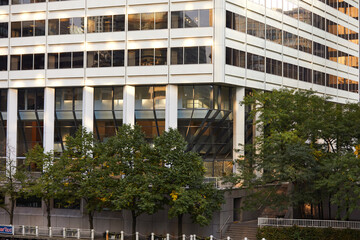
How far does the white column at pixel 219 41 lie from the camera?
187 ft

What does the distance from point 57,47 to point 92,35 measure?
4113 millimetres

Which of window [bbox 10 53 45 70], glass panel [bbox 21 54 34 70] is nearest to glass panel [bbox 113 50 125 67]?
window [bbox 10 53 45 70]

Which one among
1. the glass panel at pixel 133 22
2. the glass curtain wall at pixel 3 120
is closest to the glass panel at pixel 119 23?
the glass panel at pixel 133 22

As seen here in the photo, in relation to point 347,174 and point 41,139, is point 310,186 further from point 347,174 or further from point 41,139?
point 41,139

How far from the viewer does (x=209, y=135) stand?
197 feet

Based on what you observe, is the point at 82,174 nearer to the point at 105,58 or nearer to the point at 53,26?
the point at 105,58

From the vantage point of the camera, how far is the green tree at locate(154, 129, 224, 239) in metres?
48.2

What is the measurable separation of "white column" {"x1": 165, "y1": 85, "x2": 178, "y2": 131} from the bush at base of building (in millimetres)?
14339

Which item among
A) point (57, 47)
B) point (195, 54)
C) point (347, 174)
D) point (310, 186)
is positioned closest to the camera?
point (347, 174)

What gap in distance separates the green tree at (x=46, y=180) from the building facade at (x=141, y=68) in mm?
5420

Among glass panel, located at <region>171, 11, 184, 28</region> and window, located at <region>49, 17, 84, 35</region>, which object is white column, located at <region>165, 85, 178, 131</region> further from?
window, located at <region>49, 17, 84, 35</region>

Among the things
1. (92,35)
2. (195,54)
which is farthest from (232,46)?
(92,35)

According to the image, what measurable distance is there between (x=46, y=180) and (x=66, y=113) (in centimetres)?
1033

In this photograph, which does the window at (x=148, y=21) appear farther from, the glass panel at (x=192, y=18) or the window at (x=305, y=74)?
the window at (x=305, y=74)
